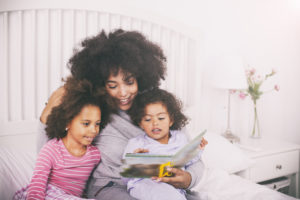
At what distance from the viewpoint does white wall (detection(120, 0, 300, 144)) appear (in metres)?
2.27

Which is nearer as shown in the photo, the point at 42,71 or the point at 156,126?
the point at 156,126

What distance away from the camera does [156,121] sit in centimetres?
112

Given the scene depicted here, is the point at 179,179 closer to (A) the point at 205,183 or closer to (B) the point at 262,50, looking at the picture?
(A) the point at 205,183

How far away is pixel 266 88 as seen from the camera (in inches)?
96.1

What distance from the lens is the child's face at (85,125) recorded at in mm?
1005

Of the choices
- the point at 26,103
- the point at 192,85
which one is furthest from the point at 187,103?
the point at 26,103

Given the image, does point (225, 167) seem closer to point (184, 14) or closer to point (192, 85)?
point (192, 85)

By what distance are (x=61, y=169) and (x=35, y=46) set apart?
753 mm

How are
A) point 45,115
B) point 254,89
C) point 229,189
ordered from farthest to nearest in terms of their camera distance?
point 254,89 → point 229,189 → point 45,115

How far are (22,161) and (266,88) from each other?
205 centimetres

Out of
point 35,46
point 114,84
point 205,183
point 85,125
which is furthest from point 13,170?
point 205,183

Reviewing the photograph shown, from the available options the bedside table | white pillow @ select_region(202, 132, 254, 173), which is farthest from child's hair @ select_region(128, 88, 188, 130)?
the bedside table

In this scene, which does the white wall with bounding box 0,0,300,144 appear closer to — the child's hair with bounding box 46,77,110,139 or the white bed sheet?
the white bed sheet

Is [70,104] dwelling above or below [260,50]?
below
